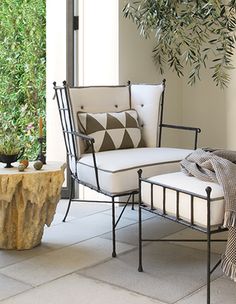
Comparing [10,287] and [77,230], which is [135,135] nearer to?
[77,230]

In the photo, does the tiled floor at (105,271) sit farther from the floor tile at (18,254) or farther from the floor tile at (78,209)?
the floor tile at (78,209)

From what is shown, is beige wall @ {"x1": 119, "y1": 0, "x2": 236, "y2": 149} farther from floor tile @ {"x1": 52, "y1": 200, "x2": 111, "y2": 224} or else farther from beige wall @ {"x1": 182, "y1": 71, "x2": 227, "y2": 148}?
floor tile @ {"x1": 52, "y1": 200, "x2": 111, "y2": 224}

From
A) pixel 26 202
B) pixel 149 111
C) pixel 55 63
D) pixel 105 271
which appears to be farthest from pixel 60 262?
pixel 55 63

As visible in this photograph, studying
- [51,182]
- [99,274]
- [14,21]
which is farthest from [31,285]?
[14,21]

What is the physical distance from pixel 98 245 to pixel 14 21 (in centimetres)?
210

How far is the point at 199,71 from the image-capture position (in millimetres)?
4148

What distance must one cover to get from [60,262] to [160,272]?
0.56 meters

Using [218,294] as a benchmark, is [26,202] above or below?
above

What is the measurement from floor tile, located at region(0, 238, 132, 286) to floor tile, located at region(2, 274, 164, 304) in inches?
4.1

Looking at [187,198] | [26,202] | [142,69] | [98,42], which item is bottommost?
[26,202]

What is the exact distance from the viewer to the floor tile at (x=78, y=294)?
2191 millimetres

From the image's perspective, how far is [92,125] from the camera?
326 cm

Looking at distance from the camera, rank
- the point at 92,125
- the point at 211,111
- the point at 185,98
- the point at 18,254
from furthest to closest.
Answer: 1. the point at 185,98
2. the point at 211,111
3. the point at 92,125
4. the point at 18,254

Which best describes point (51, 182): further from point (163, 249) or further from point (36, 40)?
point (36, 40)
